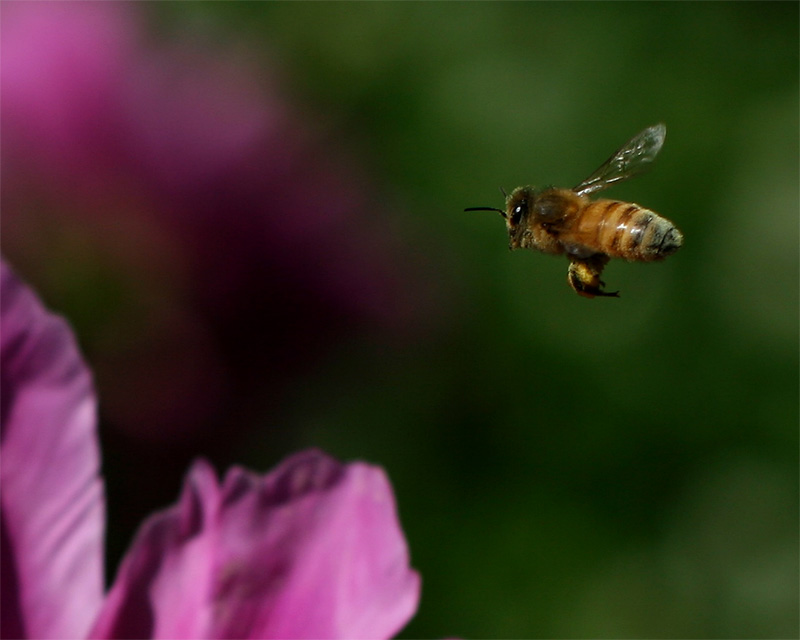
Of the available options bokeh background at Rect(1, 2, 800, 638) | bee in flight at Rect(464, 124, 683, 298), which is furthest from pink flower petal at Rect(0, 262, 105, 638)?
bokeh background at Rect(1, 2, 800, 638)

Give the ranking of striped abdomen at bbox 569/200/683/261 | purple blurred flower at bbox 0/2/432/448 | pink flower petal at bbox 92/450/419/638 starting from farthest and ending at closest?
purple blurred flower at bbox 0/2/432/448
striped abdomen at bbox 569/200/683/261
pink flower petal at bbox 92/450/419/638

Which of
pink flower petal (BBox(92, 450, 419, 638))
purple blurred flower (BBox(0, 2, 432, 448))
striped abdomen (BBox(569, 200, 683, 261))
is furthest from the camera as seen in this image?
purple blurred flower (BBox(0, 2, 432, 448))

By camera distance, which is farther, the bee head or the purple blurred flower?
the purple blurred flower

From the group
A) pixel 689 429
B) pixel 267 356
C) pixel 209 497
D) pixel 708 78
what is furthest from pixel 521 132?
pixel 209 497

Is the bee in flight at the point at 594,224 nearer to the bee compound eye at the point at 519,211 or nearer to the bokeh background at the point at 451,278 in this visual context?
the bee compound eye at the point at 519,211

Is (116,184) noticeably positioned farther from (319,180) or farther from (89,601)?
(89,601)

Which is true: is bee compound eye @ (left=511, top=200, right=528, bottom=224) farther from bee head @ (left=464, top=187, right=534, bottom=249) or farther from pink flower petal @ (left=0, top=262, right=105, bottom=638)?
pink flower petal @ (left=0, top=262, right=105, bottom=638)

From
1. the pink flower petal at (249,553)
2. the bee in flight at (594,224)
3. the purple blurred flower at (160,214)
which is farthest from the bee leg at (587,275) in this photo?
the purple blurred flower at (160,214)
